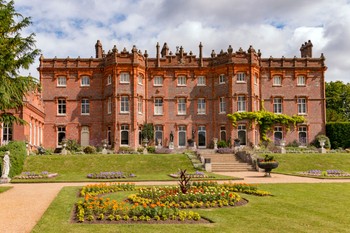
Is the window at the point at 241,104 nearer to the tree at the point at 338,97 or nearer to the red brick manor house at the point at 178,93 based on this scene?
the red brick manor house at the point at 178,93

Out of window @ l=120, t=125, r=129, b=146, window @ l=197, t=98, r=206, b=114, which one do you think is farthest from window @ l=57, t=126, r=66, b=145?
window @ l=197, t=98, r=206, b=114

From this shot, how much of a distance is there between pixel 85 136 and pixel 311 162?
22.6 metres

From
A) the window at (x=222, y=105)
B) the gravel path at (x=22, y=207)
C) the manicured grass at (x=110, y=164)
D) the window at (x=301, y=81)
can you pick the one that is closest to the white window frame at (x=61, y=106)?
the manicured grass at (x=110, y=164)

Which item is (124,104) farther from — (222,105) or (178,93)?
(222,105)

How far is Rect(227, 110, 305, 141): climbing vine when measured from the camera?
123 feet

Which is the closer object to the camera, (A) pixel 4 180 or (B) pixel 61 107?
(A) pixel 4 180

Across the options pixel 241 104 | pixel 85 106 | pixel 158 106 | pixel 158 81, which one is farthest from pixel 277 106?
pixel 85 106

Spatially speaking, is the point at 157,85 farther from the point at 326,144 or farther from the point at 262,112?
the point at 326,144

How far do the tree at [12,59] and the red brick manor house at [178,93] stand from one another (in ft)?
74.9

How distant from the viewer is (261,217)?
9.48 m

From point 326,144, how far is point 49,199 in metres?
31.7

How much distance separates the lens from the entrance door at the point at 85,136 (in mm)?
39425

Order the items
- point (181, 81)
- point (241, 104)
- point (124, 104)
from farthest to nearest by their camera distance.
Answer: point (181, 81)
point (241, 104)
point (124, 104)

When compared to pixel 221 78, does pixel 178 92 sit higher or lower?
lower
